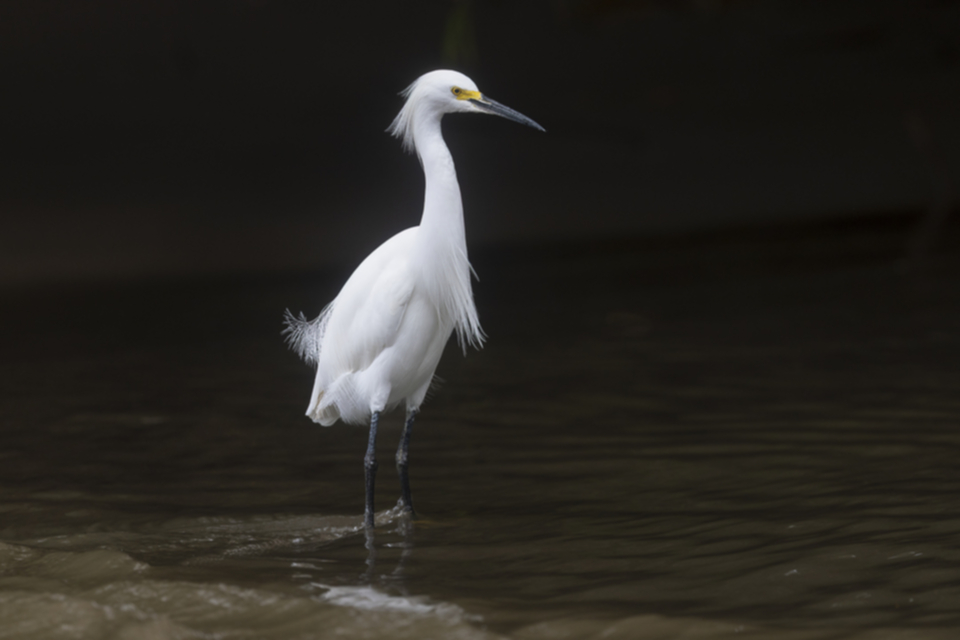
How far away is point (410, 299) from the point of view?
11.1ft

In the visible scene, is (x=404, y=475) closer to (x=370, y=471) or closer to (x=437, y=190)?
(x=370, y=471)

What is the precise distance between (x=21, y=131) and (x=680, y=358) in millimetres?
7636

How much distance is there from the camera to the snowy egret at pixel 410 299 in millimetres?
3297

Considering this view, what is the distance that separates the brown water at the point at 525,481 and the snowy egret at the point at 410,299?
16.6 inches

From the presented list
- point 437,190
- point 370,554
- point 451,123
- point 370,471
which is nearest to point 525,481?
point 370,471

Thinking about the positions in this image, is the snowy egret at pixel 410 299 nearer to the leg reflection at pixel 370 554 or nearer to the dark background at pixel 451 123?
the leg reflection at pixel 370 554

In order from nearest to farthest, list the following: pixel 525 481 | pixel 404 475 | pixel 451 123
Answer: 1. pixel 404 475
2. pixel 525 481
3. pixel 451 123

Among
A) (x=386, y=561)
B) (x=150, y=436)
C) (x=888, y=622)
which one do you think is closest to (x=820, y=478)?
(x=888, y=622)

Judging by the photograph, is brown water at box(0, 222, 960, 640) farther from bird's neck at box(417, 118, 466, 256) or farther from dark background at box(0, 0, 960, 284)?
dark background at box(0, 0, 960, 284)

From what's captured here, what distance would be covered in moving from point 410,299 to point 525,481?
95cm

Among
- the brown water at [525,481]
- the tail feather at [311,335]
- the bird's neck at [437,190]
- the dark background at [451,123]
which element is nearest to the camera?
the brown water at [525,481]

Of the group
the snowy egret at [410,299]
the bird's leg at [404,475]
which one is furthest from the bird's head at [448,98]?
the bird's leg at [404,475]

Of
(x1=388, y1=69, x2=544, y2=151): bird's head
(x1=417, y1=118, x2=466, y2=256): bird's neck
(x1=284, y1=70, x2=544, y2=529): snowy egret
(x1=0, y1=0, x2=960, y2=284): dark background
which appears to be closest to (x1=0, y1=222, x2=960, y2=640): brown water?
(x1=284, y1=70, x2=544, y2=529): snowy egret

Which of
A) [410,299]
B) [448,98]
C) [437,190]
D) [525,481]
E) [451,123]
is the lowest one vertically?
[525,481]
